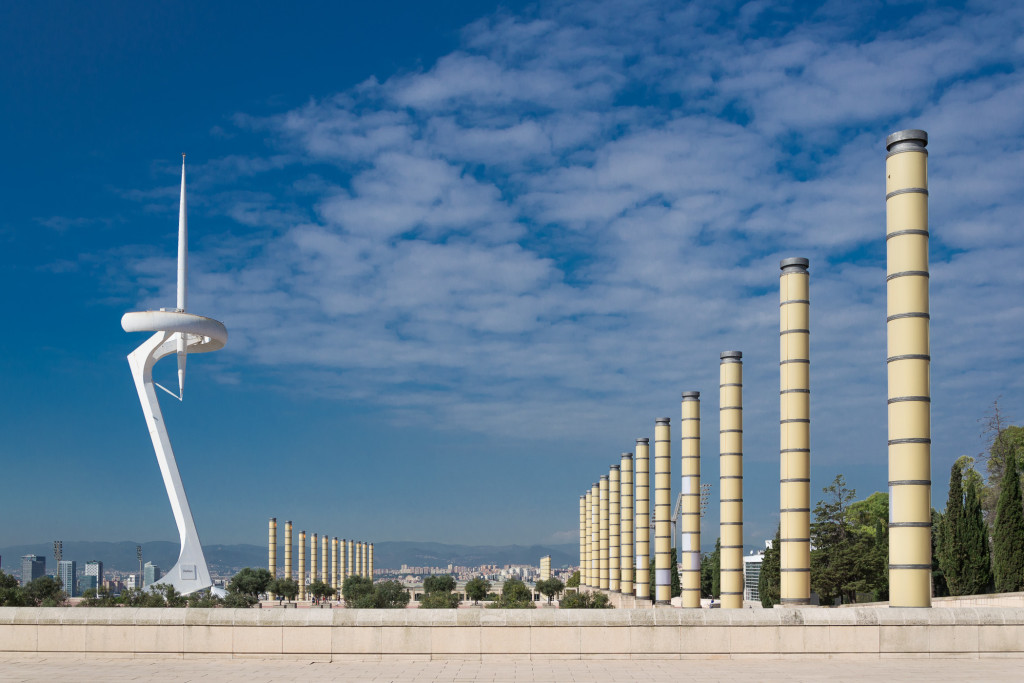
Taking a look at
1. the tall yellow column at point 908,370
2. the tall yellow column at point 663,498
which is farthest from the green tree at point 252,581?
the tall yellow column at point 908,370

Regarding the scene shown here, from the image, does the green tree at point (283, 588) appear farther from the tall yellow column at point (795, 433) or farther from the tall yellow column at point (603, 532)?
the tall yellow column at point (795, 433)

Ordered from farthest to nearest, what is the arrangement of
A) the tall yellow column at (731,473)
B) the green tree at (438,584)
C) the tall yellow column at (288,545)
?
the tall yellow column at (288,545)
the green tree at (438,584)
the tall yellow column at (731,473)

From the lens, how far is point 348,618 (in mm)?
15164

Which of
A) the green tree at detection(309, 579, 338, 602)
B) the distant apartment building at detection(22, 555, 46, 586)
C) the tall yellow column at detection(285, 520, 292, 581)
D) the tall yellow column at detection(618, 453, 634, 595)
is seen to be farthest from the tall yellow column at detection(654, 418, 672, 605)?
the distant apartment building at detection(22, 555, 46, 586)

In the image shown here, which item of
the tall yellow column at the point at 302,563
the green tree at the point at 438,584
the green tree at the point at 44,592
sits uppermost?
the green tree at the point at 44,592

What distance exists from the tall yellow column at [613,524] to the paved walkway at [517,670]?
36731mm

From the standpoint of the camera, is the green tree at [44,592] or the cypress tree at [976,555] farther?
the cypress tree at [976,555]

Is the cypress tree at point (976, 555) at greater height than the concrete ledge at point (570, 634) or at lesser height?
lesser

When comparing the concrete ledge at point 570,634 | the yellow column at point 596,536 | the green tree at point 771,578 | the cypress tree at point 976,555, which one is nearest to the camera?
the concrete ledge at point 570,634

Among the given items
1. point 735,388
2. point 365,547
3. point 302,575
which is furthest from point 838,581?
point 365,547

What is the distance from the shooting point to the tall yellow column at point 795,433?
70.8 feet

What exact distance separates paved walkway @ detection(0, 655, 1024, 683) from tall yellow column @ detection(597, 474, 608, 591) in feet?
135

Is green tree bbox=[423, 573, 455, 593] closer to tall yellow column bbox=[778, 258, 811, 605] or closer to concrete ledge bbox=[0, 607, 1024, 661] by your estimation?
tall yellow column bbox=[778, 258, 811, 605]

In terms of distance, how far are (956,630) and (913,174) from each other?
772cm
